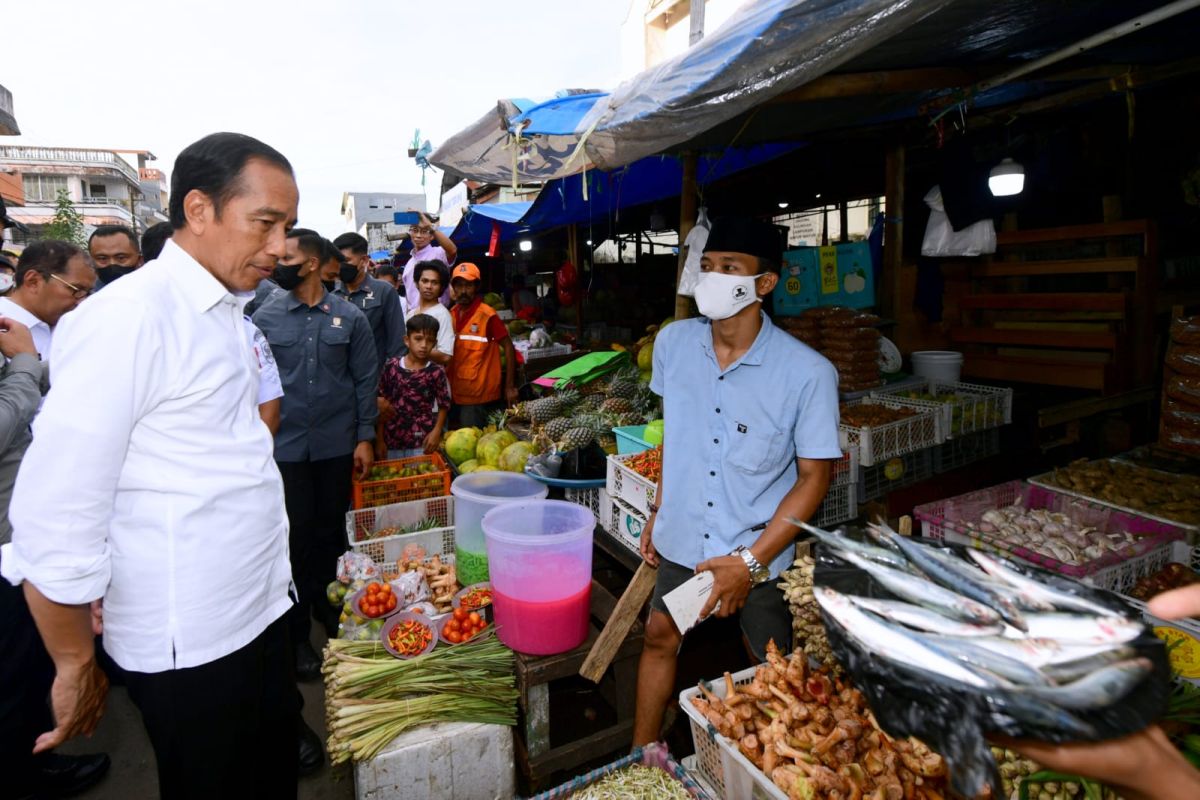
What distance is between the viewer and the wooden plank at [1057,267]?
4.32 metres

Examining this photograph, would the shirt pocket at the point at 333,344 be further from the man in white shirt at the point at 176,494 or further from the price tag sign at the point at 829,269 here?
the price tag sign at the point at 829,269

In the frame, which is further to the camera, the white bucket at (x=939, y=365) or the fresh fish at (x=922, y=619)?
the white bucket at (x=939, y=365)

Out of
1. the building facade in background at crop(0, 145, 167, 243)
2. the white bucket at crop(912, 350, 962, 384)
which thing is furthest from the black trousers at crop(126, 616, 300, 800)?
the building facade in background at crop(0, 145, 167, 243)

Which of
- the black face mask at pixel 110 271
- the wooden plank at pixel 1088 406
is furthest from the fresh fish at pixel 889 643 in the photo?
the black face mask at pixel 110 271

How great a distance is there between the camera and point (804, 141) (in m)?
4.25

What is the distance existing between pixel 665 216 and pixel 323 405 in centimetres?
624

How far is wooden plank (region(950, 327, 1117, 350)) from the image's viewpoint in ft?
14.5

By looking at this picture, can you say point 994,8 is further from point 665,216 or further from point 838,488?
point 665,216

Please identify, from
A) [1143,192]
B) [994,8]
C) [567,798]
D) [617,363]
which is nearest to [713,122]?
[994,8]

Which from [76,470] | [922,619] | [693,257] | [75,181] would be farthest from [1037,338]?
[75,181]

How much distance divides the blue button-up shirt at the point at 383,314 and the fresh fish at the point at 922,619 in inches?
176

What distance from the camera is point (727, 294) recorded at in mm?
2379

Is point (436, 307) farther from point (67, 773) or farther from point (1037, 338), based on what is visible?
point (1037, 338)

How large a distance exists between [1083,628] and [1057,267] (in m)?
4.74
